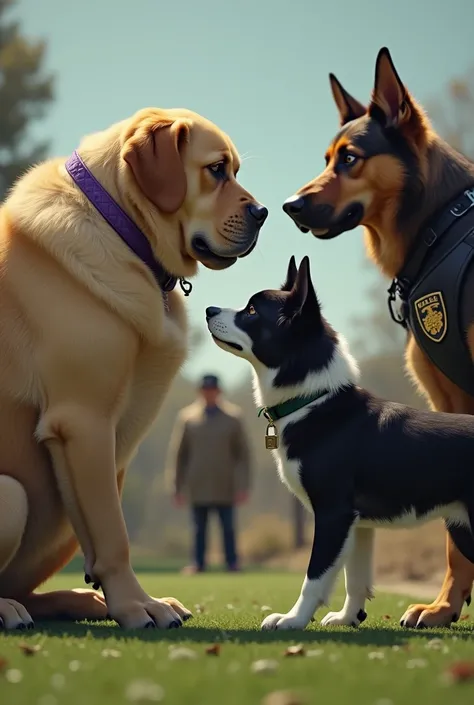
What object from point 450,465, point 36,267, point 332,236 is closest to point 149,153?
point 36,267

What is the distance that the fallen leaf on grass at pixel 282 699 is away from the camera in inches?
107

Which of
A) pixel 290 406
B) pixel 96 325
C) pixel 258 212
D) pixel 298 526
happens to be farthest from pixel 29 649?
pixel 298 526

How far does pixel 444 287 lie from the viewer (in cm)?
493

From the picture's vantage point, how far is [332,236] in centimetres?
547

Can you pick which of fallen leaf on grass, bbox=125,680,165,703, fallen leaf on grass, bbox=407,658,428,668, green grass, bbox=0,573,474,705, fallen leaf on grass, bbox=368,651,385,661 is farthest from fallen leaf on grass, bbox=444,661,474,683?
fallen leaf on grass, bbox=125,680,165,703

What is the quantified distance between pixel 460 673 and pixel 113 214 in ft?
8.73

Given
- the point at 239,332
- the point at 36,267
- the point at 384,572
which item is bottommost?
the point at 384,572

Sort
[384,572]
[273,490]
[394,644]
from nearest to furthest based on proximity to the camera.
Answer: [394,644], [384,572], [273,490]

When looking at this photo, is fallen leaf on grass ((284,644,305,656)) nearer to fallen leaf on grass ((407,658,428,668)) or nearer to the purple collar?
fallen leaf on grass ((407,658,428,668))

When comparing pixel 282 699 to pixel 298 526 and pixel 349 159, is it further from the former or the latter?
pixel 298 526

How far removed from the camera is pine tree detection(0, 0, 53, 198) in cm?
2784

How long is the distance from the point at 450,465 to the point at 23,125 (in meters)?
25.7

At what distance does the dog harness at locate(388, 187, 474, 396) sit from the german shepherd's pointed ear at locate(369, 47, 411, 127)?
55 centimetres

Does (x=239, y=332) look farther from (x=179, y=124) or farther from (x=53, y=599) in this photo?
(x=53, y=599)
